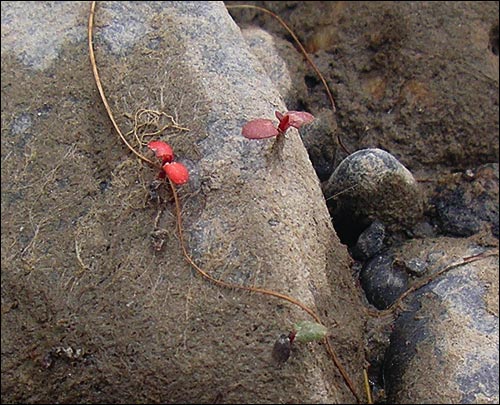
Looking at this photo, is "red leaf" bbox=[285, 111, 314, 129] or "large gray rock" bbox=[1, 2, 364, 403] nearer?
"large gray rock" bbox=[1, 2, 364, 403]

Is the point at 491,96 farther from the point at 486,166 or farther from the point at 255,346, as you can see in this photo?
the point at 255,346

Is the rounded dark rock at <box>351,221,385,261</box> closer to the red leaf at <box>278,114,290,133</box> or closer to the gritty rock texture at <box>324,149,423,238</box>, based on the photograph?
the gritty rock texture at <box>324,149,423,238</box>

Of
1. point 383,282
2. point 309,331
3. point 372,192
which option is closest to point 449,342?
point 383,282

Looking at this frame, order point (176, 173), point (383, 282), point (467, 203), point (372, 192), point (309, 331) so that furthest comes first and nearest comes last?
1. point (467, 203)
2. point (372, 192)
3. point (383, 282)
4. point (176, 173)
5. point (309, 331)

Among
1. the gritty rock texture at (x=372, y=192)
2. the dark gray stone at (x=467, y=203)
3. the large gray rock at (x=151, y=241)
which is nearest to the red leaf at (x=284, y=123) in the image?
the large gray rock at (x=151, y=241)

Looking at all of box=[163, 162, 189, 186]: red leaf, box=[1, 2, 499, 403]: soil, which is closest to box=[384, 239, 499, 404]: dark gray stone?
box=[1, 2, 499, 403]: soil

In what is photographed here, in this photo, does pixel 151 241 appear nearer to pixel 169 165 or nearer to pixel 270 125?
pixel 169 165

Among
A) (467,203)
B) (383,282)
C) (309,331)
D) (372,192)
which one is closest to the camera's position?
(309,331)

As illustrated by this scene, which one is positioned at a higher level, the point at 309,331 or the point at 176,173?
the point at 176,173
